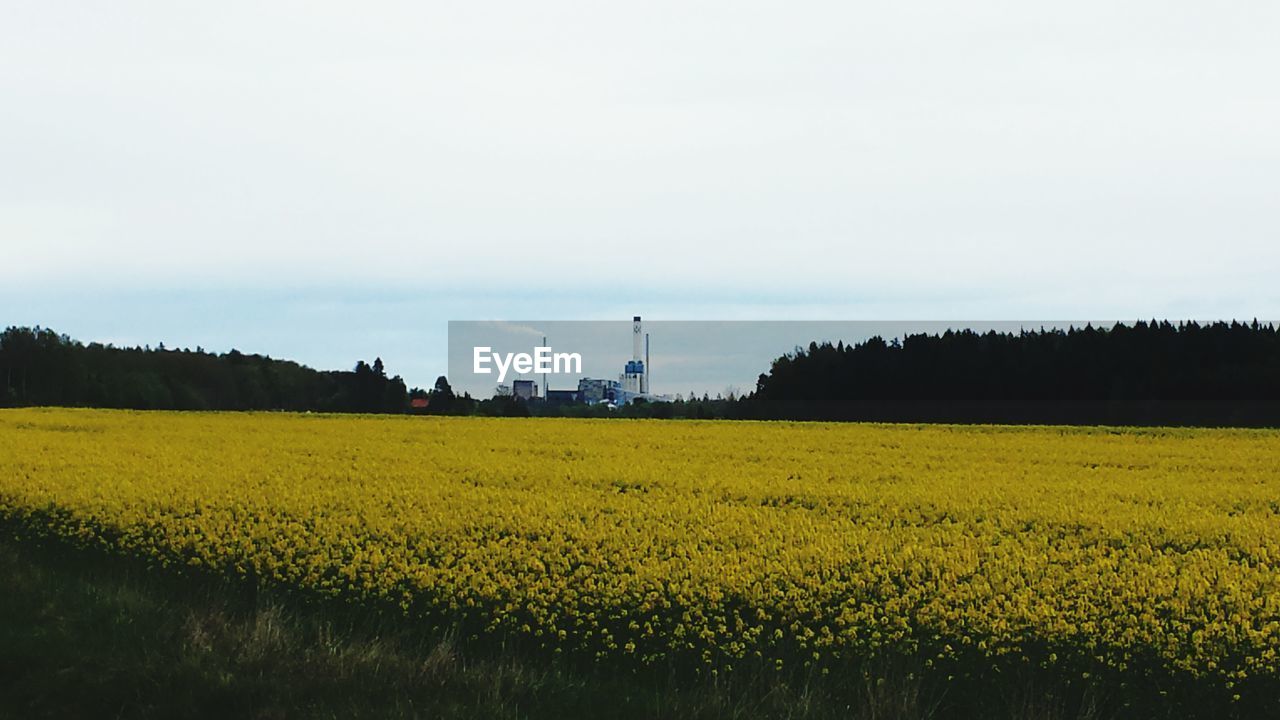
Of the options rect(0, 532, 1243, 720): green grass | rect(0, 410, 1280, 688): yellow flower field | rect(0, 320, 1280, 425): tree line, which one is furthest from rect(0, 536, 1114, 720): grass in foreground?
rect(0, 320, 1280, 425): tree line

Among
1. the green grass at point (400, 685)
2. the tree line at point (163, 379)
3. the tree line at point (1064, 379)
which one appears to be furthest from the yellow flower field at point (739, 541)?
the tree line at point (163, 379)

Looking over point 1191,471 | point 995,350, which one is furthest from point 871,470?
point 995,350

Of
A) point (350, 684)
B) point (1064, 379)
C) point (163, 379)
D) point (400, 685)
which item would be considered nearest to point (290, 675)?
point (350, 684)

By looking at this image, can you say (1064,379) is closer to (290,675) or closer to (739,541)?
(739,541)

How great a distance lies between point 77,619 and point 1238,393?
5310 centimetres

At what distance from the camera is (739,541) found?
1211cm

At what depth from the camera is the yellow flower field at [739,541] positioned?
29.7ft

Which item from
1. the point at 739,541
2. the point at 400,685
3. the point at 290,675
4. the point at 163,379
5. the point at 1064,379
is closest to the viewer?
the point at 400,685

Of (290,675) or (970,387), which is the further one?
(970,387)

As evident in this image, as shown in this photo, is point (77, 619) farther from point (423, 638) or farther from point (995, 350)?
point (995, 350)

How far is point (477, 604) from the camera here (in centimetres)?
1022

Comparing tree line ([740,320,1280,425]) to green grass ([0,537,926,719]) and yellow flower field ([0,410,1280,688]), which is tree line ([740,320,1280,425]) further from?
green grass ([0,537,926,719])

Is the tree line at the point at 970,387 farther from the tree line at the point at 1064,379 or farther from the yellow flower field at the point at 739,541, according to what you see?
the yellow flower field at the point at 739,541

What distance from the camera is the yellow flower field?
9055 mm
